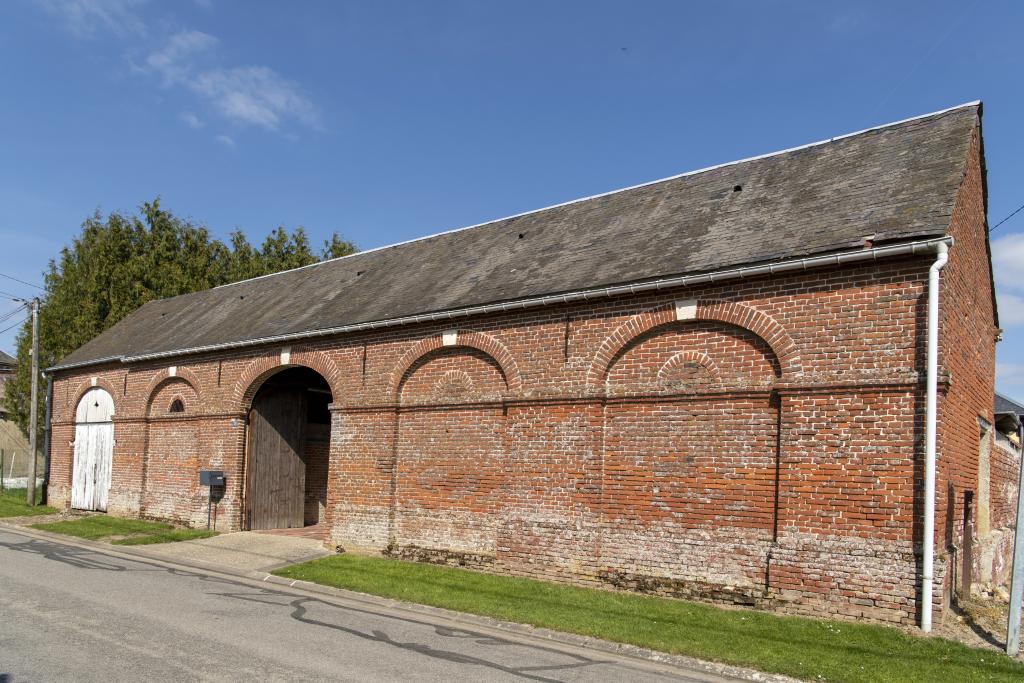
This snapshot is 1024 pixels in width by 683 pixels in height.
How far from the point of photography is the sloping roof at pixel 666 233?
1034 centimetres

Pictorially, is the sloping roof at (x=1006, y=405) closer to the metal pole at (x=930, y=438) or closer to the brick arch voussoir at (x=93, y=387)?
the metal pole at (x=930, y=438)

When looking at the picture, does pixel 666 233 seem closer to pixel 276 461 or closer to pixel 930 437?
pixel 930 437

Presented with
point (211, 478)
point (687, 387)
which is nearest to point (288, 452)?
point (211, 478)

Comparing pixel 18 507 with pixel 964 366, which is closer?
pixel 964 366

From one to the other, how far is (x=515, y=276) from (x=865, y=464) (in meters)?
6.79

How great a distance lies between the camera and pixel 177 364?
1944 centimetres

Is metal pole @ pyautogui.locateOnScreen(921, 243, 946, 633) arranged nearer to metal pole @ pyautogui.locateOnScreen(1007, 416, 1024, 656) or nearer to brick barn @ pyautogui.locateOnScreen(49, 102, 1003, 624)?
brick barn @ pyautogui.locateOnScreen(49, 102, 1003, 624)

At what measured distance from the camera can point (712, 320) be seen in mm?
10758

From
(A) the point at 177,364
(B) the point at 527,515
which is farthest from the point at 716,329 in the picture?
(A) the point at 177,364

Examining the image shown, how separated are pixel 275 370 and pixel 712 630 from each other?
11.3 meters

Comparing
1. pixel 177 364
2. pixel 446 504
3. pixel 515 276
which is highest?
pixel 515 276

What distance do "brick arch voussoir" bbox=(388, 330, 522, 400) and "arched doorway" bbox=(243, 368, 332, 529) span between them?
4.49 meters

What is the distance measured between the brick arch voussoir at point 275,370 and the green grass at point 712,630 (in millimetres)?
4452

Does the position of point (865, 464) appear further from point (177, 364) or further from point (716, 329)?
point (177, 364)
